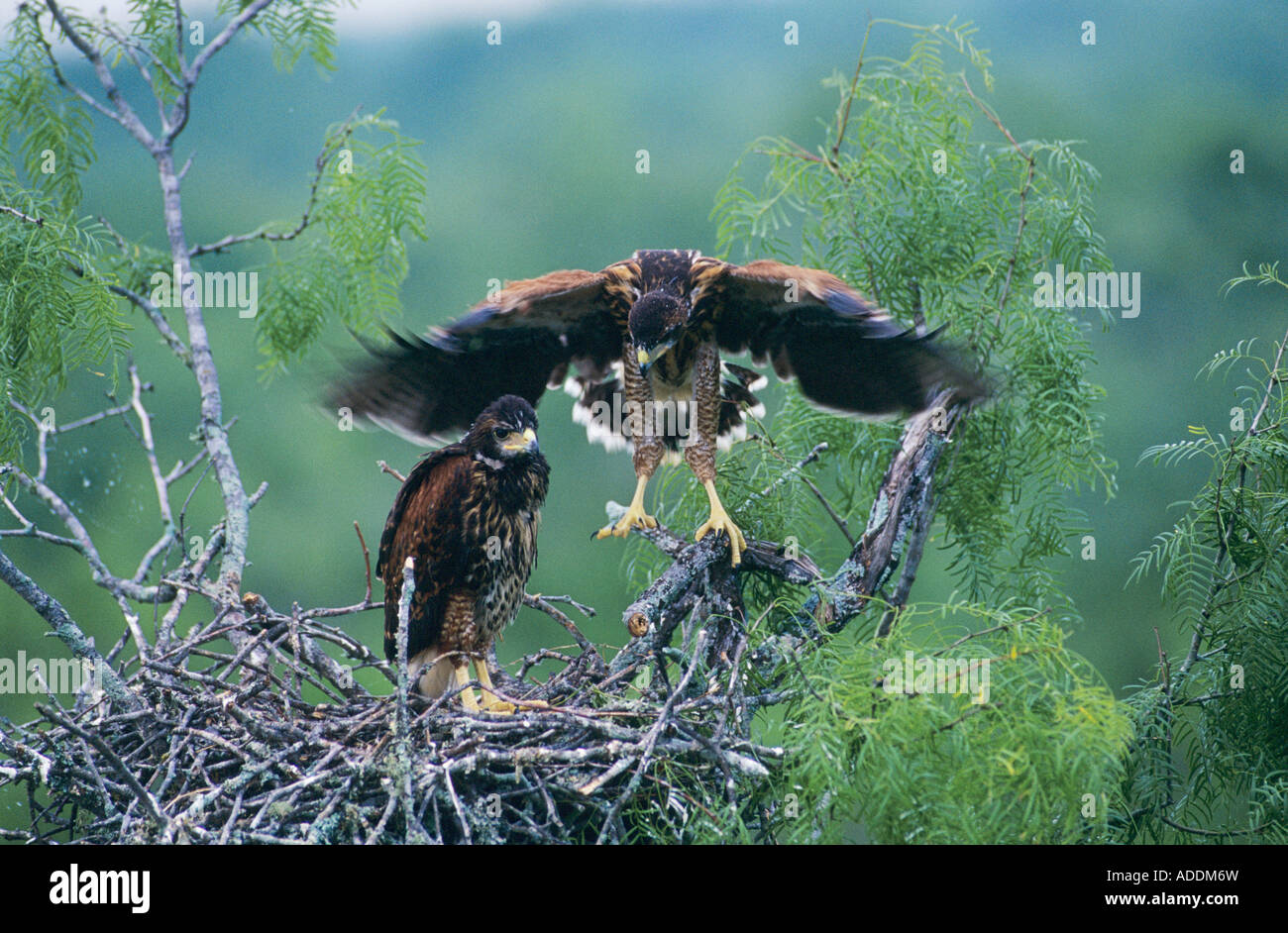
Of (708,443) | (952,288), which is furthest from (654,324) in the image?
(952,288)

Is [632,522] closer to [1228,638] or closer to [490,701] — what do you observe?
[490,701]

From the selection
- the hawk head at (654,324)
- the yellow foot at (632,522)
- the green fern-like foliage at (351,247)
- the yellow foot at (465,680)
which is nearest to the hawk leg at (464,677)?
the yellow foot at (465,680)

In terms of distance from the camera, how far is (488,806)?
2.45 metres

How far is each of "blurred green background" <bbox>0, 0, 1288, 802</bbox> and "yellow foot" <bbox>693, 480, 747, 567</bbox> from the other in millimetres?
778

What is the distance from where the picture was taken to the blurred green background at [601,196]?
506cm

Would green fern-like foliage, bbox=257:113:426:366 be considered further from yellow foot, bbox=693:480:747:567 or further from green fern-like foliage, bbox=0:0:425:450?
yellow foot, bbox=693:480:747:567

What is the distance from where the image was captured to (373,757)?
95.1 inches

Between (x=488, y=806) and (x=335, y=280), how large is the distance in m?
2.14

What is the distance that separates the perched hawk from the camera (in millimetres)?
3262

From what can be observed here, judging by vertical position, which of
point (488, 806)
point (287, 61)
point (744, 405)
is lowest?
point (488, 806)

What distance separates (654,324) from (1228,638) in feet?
6.12

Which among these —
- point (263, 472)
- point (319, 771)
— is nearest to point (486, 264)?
point (263, 472)

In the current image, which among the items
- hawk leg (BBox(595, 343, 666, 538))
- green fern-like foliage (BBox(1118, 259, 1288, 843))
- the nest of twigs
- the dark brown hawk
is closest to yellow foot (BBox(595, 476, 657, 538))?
hawk leg (BBox(595, 343, 666, 538))

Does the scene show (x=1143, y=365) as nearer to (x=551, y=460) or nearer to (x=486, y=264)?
(x=551, y=460)
